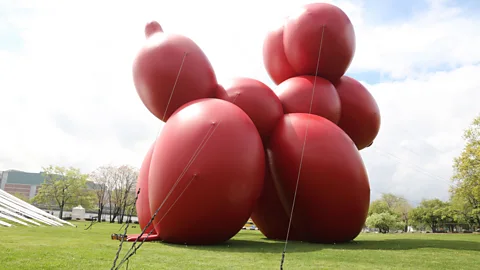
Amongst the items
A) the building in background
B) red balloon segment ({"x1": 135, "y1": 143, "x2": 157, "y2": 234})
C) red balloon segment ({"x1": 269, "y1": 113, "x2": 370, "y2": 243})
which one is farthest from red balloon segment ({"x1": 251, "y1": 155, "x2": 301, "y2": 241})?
the building in background

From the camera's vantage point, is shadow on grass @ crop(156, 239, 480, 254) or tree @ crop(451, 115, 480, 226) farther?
tree @ crop(451, 115, 480, 226)

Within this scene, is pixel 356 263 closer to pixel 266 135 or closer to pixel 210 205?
pixel 210 205

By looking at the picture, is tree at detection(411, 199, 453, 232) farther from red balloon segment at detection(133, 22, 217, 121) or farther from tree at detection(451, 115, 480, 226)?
red balloon segment at detection(133, 22, 217, 121)

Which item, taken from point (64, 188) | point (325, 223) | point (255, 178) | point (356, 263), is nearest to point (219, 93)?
point (255, 178)

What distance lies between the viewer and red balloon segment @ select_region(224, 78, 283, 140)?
1156 cm

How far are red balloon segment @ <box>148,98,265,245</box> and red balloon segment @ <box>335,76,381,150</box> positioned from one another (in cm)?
593

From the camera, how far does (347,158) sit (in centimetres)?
1073

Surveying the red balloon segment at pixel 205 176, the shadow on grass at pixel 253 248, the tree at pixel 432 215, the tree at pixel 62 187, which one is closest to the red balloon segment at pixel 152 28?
the red balloon segment at pixel 205 176

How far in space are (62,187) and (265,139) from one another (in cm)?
4353

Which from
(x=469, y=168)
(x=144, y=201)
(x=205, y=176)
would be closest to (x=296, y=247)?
(x=205, y=176)

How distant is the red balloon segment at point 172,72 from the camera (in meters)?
11.1

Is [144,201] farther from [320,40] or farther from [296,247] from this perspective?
[320,40]

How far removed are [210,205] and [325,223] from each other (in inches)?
150

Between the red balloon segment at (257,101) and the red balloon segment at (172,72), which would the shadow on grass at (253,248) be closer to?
the red balloon segment at (257,101)
